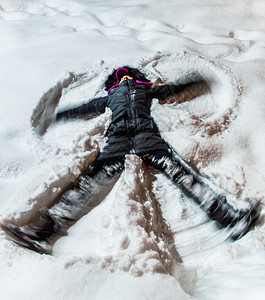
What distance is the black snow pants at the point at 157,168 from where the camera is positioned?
708mm

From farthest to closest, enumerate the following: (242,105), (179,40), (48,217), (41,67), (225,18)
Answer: (225,18)
(179,40)
(41,67)
(242,105)
(48,217)

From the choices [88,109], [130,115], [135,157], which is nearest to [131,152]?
[135,157]

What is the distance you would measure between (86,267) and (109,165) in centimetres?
34

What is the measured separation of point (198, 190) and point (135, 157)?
0.21 metres

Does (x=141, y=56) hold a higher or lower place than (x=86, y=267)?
higher

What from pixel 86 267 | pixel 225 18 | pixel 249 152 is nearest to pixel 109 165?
pixel 86 267

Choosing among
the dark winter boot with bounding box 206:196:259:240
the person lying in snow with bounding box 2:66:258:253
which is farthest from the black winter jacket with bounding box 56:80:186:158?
the dark winter boot with bounding box 206:196:259:240

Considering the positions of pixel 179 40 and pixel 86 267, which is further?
pixel 179 40

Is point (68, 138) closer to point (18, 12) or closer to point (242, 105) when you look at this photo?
point (242, 105)

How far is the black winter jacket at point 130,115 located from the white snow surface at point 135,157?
0.13 feet

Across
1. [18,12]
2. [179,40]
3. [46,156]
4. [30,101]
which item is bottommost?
[46,156]

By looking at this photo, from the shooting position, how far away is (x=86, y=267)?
0.54m

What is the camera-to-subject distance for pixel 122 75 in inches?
42.7

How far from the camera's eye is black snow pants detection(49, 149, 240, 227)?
2.32ft
